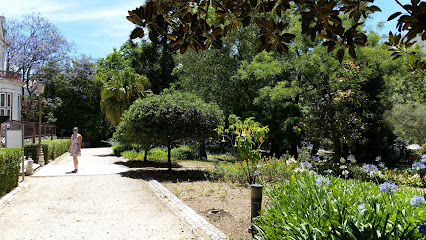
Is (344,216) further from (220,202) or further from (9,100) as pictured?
(9,100)

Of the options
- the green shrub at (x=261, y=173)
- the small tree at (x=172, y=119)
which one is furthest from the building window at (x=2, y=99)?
the green shrub at (x=261, y=173)

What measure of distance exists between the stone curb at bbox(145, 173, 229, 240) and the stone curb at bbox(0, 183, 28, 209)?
3.40m

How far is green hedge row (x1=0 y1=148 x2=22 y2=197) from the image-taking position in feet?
25.1

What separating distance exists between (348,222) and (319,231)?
11.5 inches

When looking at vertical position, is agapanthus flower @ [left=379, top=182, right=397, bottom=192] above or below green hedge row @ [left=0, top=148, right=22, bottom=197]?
above

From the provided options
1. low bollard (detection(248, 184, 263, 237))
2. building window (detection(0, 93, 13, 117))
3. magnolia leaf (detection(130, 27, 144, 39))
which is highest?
A: building window (detection(0, 93, 13, 117))

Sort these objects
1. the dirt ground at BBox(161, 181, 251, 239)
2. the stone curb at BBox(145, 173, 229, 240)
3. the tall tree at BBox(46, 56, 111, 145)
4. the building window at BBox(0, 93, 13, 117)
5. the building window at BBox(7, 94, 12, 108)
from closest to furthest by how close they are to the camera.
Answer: the stone curb at BBox(145, 173, 229, 240) → the dirt ground at BBox(161, 181, 251, 239) → the building window at BBox(0, 93, 13, 117) → the building window at BBox(7, 94, 12, 108) → the tall tree at BBox(46, 56, 111, 145)

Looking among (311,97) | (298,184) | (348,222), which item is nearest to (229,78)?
(311,97)

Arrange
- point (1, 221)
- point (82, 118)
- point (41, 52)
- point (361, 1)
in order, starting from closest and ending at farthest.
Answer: point (361, 1), point (1, 221), point (41, 52), point (82, 118)

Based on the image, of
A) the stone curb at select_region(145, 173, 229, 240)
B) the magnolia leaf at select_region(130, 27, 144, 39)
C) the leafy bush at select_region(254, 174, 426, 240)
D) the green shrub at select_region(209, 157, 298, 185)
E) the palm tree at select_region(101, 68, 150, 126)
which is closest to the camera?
the magnolia leaf at select_region(130, 27, 144, 39)

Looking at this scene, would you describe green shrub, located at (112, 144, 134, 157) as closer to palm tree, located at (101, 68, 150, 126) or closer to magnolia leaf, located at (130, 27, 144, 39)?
palm tree, located at (101, 68, 150, 126)

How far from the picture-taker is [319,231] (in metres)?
3.06

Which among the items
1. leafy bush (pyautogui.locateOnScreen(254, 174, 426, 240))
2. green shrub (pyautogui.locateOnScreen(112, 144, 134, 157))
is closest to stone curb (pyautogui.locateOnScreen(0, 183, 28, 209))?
leafy bush (pyautogui.locateOnScreen(254, 174, 426, 240))

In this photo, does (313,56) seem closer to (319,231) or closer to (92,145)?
(319,231)
